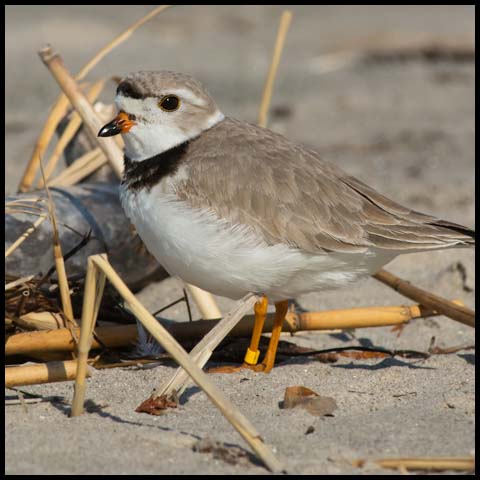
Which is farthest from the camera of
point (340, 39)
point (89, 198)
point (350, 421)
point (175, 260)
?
point (340, 39)

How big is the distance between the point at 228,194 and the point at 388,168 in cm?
466

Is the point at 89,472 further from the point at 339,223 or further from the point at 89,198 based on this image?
the point at 89,198

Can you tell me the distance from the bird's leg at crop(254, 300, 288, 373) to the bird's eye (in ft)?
3.08

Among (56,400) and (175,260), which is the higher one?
(175,260)

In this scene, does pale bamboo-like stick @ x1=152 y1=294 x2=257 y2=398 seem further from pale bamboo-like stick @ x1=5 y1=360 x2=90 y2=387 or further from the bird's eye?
the bird's eye

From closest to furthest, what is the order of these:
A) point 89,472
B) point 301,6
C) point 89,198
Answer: point 89,472, point 89,198, point 301,6

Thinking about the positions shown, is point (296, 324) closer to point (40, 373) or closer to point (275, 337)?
point (275, 337)

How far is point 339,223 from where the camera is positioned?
A: 3.81 metres

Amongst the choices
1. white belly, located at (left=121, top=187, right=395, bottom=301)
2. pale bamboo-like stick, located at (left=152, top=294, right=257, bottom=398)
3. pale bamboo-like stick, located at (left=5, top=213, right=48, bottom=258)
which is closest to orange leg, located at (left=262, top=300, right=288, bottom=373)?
white belly, located at (left=121, top=187, right=395, bottom=301)

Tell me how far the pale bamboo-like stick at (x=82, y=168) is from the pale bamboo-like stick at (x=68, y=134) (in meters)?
0.07

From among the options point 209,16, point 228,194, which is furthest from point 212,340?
point 209,16

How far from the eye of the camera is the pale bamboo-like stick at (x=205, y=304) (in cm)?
445

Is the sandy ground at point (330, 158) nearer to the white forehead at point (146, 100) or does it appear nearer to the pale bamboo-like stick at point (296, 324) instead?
the pale bamboo-like stick at point (296, 324)

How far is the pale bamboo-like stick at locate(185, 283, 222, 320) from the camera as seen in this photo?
14.6 ft
